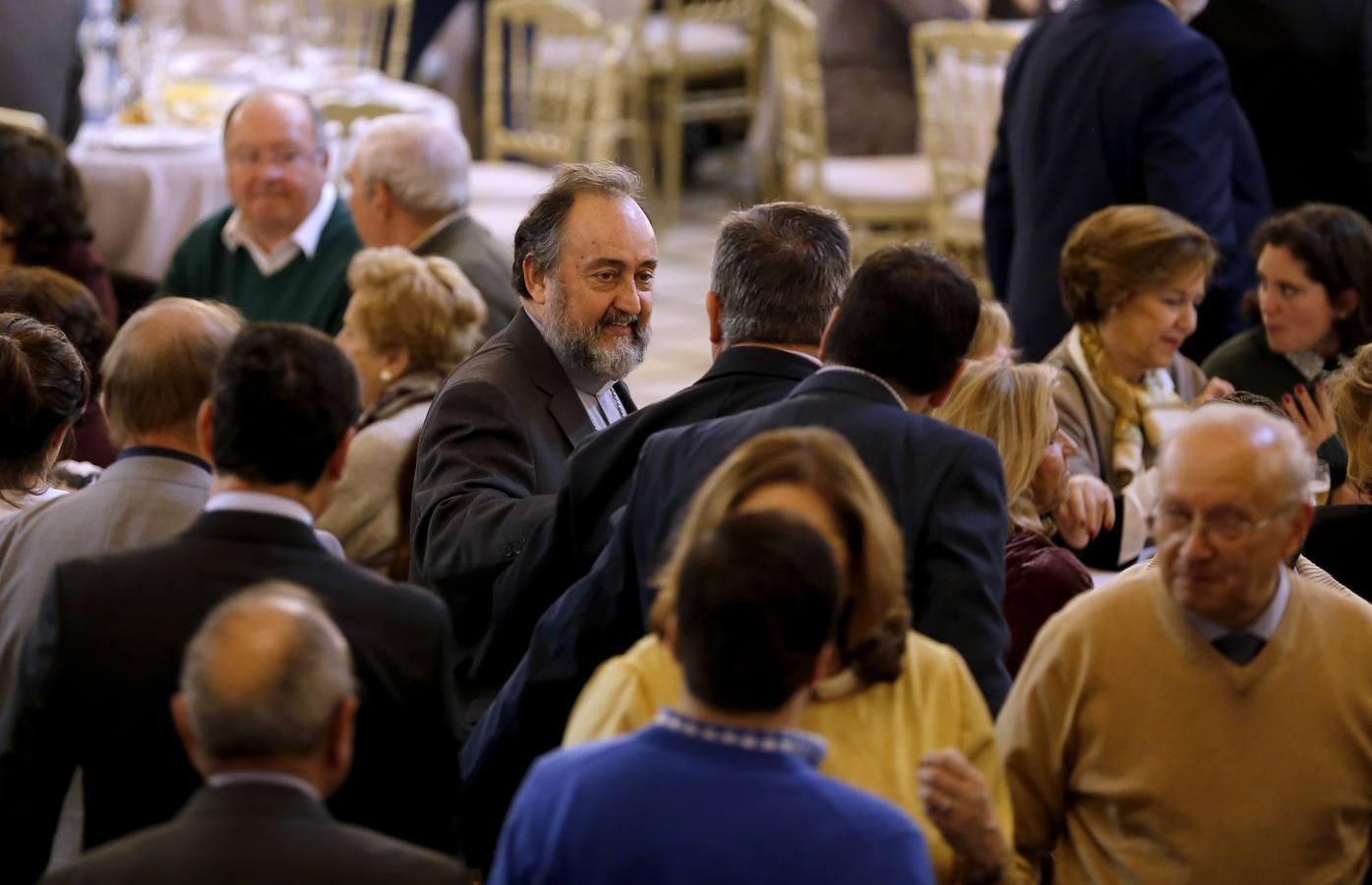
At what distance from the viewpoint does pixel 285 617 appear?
1.79m

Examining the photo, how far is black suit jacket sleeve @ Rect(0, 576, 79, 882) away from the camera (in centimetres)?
211

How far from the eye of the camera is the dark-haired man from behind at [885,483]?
233cm

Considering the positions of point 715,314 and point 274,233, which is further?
point 274,233

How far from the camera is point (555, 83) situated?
28.4 feet

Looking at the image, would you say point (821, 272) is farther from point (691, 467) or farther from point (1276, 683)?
point (1276, 683)

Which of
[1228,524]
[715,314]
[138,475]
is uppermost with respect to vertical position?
[715,314]

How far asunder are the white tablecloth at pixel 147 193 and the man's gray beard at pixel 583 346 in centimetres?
309

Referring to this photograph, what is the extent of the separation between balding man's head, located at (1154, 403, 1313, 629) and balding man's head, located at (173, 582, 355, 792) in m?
1.01

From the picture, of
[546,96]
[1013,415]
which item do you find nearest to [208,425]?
[1013,415]

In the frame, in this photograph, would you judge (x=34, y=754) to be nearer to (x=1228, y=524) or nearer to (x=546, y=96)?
(x=1228, y=524)

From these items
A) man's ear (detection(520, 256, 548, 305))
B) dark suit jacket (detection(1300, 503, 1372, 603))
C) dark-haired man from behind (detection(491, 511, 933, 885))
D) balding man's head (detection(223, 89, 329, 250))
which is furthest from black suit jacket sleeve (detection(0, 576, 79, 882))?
balding man's head (detection(223, 89, 329, 250))

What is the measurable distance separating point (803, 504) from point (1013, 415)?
122cm

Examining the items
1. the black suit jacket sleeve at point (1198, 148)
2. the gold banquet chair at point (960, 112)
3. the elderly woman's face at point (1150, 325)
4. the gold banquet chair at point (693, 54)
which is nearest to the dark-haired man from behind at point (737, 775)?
the elderly woman's face at point (1150, 325)

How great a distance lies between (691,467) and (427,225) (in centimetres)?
271
